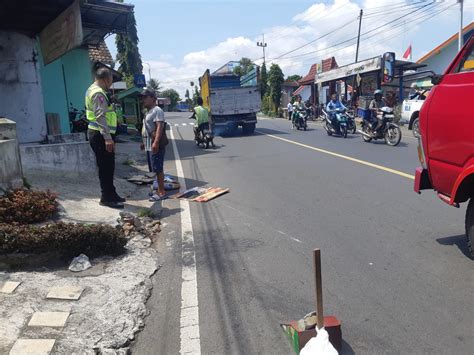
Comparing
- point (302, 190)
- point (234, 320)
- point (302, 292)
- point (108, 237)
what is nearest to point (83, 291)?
point (108, 237)

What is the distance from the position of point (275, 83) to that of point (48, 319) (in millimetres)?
39032

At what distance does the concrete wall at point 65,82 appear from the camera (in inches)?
539

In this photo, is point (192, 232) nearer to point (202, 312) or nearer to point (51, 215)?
point (51, 215)

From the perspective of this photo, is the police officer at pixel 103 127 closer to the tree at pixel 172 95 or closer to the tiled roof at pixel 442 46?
the tiled roof at pixel 442 46

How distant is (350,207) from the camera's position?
6652mm

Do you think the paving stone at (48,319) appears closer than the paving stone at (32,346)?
No

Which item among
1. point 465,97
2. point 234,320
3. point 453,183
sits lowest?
point 234,320

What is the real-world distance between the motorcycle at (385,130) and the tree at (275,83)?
26.3m

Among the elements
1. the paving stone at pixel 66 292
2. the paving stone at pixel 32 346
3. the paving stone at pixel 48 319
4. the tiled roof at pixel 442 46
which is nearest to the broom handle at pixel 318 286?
the paving stone at pixel 32 346

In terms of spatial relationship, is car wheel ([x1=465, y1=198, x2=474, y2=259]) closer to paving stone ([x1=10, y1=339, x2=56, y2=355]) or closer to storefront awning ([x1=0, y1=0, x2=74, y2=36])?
paving stone ([x1=10, y1=339, x2=56, y2=355])

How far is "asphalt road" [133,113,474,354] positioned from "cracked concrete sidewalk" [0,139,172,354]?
0.60ft

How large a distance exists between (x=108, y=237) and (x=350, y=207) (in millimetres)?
3565

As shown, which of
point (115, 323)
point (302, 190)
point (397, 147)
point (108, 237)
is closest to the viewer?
point (115, 323)

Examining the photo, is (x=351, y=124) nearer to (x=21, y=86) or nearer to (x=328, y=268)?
(x=21, y=86)
